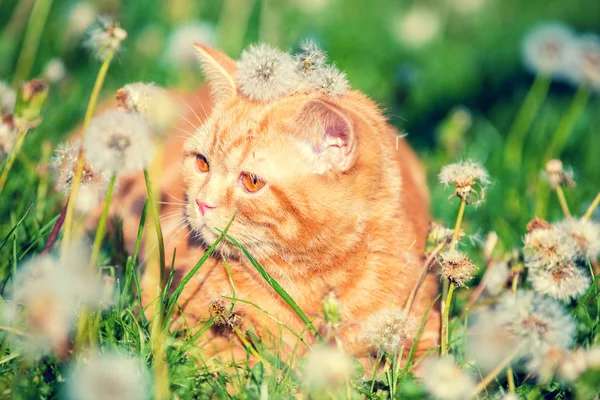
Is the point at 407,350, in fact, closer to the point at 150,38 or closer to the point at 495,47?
the point at 150,38

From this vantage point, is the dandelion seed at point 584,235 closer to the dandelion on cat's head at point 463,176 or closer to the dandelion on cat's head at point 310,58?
the dandelion on cat's head at point 463,176

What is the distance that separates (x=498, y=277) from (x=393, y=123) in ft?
5.96

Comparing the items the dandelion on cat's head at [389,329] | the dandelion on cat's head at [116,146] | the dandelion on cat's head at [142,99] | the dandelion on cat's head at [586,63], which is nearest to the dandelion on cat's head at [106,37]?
the dandelion on cat's head at [142,99]

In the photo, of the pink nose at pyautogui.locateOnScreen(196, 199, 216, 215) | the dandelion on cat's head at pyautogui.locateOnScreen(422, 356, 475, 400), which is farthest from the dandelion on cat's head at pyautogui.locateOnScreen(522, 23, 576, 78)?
the dandelion on cat's head at pyautogui.locateOnScreen(422, 356, 475, 400)

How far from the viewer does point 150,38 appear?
4207 mm

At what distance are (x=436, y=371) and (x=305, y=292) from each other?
0.60 metres

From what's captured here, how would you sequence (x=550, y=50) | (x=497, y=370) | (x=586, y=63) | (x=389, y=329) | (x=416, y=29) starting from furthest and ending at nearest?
(x=416, y=29) < (x=550, y=50) < (x=586, y=63) < (x=389, y=329) < (x=497, y=370)

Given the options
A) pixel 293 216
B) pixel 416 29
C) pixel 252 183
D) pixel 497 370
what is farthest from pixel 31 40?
pixel 497 370

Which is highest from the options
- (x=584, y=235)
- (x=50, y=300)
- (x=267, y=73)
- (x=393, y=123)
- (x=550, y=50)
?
(x=550, y=50)

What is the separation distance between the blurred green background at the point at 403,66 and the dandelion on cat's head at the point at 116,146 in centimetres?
145

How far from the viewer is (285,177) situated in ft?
6.30

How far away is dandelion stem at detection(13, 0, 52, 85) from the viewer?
3398mm

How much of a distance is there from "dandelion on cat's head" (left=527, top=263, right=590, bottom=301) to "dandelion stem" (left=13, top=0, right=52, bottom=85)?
2.59 meters

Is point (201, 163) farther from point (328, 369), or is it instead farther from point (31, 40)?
point (31, 40)
